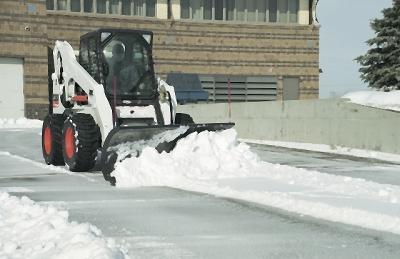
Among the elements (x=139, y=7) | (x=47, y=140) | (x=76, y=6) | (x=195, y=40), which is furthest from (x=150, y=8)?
(x=47, y=140)

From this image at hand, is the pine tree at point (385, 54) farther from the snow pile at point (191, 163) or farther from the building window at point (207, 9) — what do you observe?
the snow pile at point (191, 163)

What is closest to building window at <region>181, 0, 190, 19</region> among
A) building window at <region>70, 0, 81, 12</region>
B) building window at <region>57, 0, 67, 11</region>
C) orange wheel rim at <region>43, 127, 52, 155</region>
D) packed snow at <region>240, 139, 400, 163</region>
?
building window at <region>70, 0, 81, 12</region>

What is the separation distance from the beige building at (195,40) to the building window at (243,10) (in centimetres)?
6

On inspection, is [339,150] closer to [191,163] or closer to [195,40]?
[191,163]

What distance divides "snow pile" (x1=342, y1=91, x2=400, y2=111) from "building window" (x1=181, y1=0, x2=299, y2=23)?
21.5 metres

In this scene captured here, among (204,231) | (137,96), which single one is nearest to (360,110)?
(137,96)

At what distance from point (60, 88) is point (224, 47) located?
27222mm

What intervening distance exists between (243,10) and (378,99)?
917 inches

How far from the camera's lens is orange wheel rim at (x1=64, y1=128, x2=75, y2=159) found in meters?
11.6

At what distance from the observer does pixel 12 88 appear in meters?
33.6

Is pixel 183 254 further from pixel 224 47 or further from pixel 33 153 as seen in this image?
pixel 224 47

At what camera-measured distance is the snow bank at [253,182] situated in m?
7.34

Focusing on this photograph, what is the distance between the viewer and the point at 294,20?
135 ft

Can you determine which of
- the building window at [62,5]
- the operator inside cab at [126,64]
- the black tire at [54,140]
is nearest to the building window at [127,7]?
the building window at [62,5]
